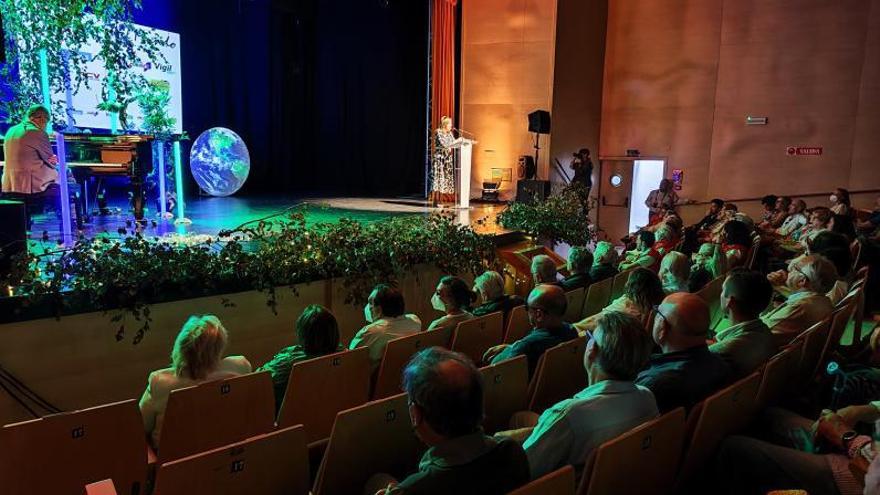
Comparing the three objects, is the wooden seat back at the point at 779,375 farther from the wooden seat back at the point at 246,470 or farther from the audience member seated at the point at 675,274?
the wooden seat back at the point at 246,470

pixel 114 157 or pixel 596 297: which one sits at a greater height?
pixel 114 157

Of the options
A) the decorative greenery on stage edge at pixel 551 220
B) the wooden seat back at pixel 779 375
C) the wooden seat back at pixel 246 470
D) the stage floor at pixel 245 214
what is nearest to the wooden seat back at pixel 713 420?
the wooden seat back at pixel 779 375

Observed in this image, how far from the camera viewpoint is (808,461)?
2.15 meters

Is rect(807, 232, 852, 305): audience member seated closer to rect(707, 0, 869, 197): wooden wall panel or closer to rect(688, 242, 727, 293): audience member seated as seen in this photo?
rect(688, 242, 727, 293): audience member seated

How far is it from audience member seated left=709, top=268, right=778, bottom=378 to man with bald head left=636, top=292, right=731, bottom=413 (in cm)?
30

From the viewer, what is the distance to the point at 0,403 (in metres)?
3.20

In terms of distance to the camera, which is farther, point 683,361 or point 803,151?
point 803,151

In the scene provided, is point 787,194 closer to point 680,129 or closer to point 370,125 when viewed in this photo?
point 680,129

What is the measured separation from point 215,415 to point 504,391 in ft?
Answer: 3.80

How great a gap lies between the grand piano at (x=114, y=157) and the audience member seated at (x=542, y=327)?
527 cm

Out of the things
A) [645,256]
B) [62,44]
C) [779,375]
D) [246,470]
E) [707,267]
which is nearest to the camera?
[246,470]

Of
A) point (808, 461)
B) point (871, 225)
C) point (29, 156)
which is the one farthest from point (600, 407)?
point (871, 225)

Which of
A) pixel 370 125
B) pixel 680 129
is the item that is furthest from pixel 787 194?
pixel 370 125

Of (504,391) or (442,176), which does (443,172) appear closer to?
(442,176)
